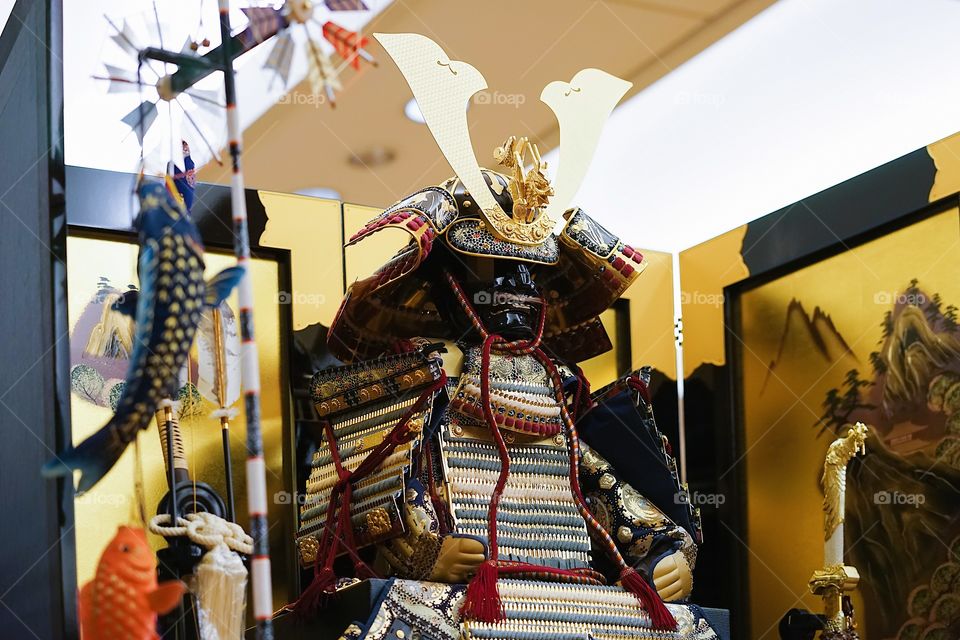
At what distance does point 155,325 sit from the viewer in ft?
9.07

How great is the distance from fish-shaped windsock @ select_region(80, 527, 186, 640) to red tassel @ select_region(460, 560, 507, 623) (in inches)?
38.8

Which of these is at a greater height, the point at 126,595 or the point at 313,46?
the point at 313,46

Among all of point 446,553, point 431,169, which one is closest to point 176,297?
point 446,553

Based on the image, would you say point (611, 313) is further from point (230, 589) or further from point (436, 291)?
point (230, 589)

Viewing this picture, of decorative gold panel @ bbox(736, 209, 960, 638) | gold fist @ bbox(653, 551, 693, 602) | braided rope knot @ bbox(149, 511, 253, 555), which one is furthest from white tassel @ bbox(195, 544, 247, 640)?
decorative gold panel @ bbox(736, 209, 960, 638)

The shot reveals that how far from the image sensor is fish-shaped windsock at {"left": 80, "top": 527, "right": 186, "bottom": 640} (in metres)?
2.69

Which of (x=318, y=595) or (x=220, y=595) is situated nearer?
(x=220, y=595)

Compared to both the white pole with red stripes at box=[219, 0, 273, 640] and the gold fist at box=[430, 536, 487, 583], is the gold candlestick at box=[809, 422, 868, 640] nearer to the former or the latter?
the gold fist at box=[430, 536, 487, 583]

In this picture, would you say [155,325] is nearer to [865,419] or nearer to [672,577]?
[672,577]

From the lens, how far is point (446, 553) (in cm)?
366

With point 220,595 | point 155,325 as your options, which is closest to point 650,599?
point 220,595

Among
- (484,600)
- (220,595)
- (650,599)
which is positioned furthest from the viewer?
(650,599)

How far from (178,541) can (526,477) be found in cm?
106

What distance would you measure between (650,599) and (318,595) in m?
0.84
